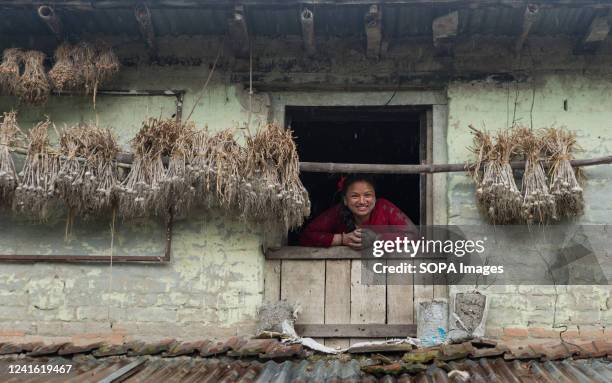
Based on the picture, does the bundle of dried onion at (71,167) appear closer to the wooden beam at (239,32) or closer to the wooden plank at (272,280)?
the wooden beam at (239,32)

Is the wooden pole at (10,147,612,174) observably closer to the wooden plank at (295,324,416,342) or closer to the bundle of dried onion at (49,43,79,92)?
the bundle of dried onion at (49,43,79,92)

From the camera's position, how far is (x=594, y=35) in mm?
5742

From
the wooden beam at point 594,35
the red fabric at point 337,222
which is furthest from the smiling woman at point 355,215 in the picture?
the wooden beam at point 594,35

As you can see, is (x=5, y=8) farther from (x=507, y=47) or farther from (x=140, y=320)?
(x=507, y=47)

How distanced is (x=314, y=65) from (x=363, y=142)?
11.5 feet

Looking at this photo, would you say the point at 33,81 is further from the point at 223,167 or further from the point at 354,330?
the point at 354,330

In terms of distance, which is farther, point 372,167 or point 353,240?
point 353,240

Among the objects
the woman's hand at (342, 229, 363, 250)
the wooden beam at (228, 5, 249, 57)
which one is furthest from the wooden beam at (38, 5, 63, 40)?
the woman's hand at (342, 229, 363, 250)

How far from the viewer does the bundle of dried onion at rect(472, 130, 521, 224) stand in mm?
5336

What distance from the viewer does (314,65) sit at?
20.3 ft

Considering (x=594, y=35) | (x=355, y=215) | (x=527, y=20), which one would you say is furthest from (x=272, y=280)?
(x=594, y=35)

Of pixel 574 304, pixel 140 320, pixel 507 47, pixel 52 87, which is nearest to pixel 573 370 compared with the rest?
pixel 574 304

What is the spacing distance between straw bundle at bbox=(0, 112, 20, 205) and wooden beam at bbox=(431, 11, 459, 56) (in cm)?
320

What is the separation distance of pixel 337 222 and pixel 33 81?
264cm
